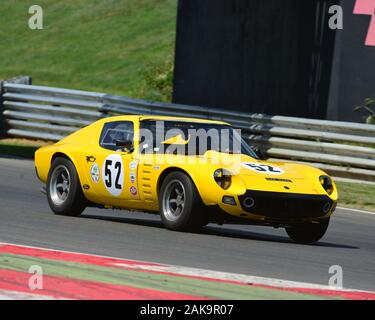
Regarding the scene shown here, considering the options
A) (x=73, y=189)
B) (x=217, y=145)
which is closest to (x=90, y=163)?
(x=73, y=189)

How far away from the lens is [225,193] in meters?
10.8

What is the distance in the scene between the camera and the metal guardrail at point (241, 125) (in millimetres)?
18516

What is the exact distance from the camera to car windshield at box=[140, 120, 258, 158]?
459 inches

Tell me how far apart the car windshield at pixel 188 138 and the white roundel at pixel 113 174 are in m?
0.32

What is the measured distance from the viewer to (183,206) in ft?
36.2

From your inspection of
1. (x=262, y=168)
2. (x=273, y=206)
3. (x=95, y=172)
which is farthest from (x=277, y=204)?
(x=95, y=172)

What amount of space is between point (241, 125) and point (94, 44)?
17106 mm

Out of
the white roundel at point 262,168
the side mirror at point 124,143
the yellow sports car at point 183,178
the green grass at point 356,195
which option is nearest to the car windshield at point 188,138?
the yellow sports car at point 183,178

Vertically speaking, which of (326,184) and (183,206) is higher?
(326,184)

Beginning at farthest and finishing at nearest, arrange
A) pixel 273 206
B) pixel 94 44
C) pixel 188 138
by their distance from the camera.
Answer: pixel 94 44, pixel 188 138, pixel 273 206

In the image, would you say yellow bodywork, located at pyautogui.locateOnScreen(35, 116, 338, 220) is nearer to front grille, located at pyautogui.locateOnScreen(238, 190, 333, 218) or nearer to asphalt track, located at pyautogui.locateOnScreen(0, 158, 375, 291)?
front grille, located at pyautogui.locateOnScreen(238, 190, 333, 218)

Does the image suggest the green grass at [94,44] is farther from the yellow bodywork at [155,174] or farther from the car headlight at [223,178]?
the car headlight at [223,178]

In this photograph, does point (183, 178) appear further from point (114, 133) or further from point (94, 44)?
point (94, 44)

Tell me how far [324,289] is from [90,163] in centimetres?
487
